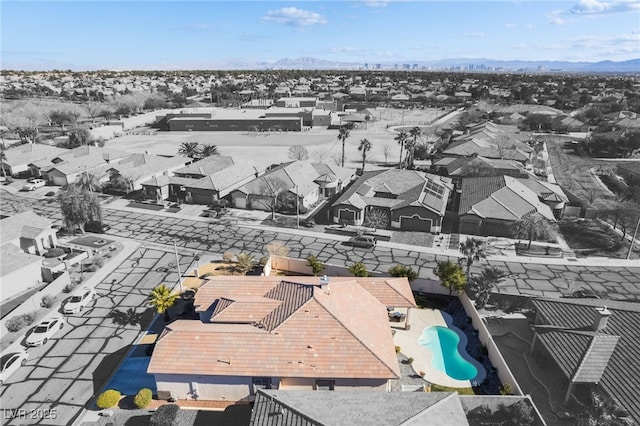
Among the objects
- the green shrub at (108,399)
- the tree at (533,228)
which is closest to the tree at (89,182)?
the green shrub at (108,399)

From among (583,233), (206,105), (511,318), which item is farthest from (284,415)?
(206,105)

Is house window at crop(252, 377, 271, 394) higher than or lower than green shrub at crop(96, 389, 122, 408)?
higher

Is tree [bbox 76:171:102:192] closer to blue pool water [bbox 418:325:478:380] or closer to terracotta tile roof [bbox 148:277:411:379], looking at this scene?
terracotta tile roof [bbox 148:277:411:379]

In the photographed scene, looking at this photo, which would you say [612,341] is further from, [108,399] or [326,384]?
[108,399]

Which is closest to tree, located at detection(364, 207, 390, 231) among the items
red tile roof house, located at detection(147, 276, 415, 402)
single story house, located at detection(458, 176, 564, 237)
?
single story house, located at detection(458, 176, 564, 237)

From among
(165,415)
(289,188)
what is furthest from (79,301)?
(289,188)

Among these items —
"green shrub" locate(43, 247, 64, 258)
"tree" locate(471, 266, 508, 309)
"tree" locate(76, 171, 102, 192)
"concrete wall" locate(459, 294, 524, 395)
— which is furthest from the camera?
"tree" locate(76, 171, 102, 192)
